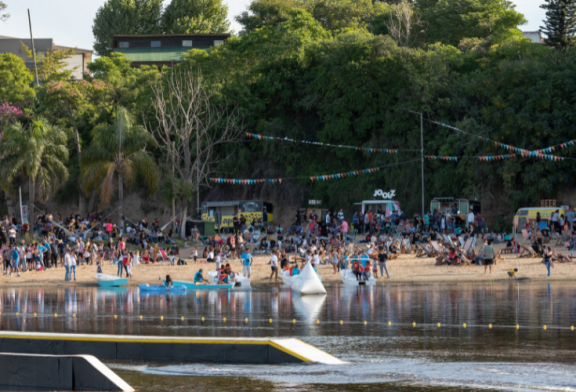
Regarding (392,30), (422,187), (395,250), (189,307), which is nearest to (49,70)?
(392,30)

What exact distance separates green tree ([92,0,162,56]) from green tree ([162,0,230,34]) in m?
1.42

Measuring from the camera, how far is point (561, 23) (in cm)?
5362

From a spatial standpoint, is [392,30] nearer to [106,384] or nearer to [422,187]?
[422,187]

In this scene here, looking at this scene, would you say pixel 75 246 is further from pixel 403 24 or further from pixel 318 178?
pixel 403 24

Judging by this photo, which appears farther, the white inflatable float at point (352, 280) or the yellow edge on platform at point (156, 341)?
the white inflatable float at point (352, 280)

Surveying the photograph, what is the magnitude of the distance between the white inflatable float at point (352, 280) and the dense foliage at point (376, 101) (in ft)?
58.1

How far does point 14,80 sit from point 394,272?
4082 cm

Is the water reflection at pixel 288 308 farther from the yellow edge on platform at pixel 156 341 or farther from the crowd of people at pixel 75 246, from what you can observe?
the crowd of people at pixel 75 246

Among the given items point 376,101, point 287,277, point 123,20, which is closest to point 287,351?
point 287,277

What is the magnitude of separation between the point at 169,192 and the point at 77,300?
867 inches

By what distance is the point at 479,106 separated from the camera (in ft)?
160

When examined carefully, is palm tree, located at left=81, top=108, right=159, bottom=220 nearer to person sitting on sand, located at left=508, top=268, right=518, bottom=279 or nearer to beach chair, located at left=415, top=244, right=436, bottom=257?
beach chair, located at left=415, top=244, right=436, bottom=257

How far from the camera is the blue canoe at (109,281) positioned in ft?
106

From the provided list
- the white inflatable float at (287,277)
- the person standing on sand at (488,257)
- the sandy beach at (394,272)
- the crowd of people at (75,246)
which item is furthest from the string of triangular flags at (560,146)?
the crowd of people at (75,246)
